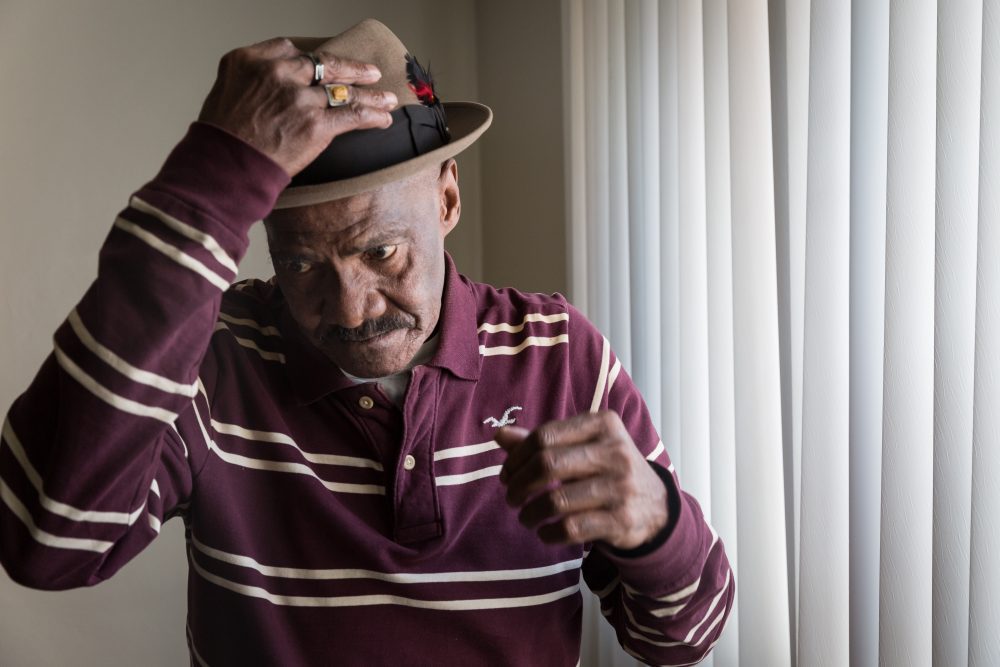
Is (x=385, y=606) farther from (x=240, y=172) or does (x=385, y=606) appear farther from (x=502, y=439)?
(x=240, y=172)

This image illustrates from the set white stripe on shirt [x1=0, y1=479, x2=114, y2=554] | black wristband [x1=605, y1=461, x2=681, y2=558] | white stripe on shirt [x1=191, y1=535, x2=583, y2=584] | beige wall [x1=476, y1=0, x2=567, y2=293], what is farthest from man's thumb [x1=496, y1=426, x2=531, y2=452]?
beige wall [x1=476, y1=0, x2=567, y2=293]

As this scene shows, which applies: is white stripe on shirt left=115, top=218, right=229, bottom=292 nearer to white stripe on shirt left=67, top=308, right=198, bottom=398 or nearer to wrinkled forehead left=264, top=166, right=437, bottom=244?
white stripe on shirt left=67, top=308, right=198, bottom=398

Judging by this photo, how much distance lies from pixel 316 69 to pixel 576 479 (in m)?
0.44

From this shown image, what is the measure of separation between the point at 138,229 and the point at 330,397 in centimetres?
36

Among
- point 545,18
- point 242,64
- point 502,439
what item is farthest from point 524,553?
point 545,18

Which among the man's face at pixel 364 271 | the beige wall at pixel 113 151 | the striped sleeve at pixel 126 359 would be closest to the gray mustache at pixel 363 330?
the man's face at pixel 364 271

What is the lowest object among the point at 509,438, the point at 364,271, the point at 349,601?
the point at 349,601

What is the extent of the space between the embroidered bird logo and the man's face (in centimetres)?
12

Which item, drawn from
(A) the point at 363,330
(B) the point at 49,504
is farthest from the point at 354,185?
(B) the point at 49,504

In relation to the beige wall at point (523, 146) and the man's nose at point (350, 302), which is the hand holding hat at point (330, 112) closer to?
the man's nose at point (350, 302)

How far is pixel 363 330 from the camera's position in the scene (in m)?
0.94

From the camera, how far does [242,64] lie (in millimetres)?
739

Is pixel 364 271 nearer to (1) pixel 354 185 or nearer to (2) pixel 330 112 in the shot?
(1) pixel 354 185

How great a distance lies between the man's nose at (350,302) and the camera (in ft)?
3.02
